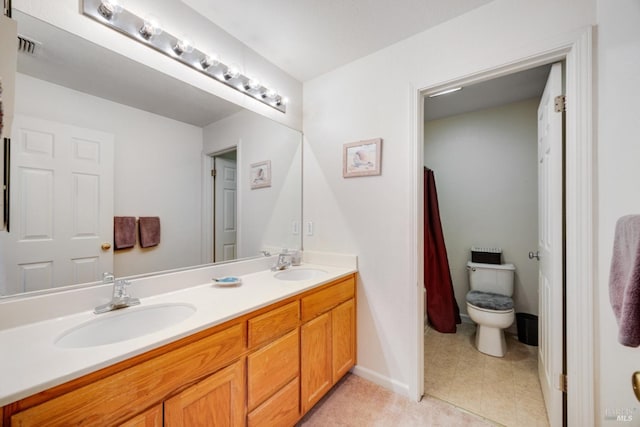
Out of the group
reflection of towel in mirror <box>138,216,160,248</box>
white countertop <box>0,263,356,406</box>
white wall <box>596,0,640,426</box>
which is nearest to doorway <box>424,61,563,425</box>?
white wall <box>596,0,640,426</box>

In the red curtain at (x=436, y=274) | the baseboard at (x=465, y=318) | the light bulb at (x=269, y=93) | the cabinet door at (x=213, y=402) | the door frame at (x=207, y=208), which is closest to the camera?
the cabinet door at (x=213, y=402)

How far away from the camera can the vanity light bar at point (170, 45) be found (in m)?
1.14

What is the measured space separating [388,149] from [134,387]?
1744mm

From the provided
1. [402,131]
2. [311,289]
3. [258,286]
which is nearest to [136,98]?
[258,286]

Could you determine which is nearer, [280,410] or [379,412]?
[280,410]

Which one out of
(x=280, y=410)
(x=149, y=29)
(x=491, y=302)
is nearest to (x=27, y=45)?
(x=149, y=29)

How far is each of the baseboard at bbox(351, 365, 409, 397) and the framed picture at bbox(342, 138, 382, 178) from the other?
1.43m

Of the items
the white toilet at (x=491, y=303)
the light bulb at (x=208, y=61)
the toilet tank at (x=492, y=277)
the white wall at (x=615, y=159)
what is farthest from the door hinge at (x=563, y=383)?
the light bulb at (x=208, y=61)

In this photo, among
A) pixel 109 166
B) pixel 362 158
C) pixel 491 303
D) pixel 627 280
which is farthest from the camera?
pixel 491 303

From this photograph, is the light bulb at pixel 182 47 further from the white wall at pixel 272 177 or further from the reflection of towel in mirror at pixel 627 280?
the reflection of towel in mirror at pixel 627 280

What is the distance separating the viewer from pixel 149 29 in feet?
4.12

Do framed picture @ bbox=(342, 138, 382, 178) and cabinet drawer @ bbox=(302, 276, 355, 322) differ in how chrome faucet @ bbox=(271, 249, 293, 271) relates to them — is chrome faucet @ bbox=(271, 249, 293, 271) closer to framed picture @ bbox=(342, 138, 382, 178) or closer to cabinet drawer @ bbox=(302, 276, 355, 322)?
cabinet drawer @ bbox=(302, 276, 355, 322)

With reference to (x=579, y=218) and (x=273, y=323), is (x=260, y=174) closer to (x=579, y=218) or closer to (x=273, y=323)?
(x=273, y=323)

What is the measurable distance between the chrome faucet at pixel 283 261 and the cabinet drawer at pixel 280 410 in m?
0.77
